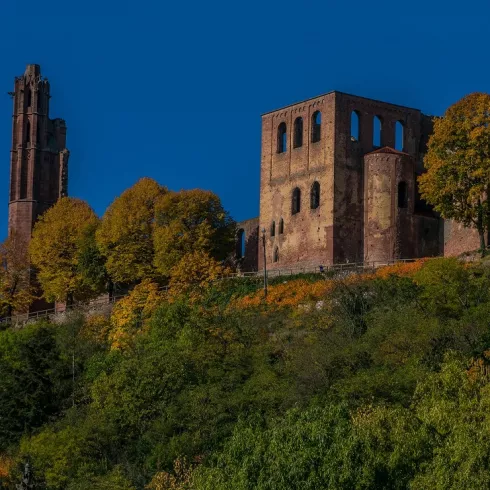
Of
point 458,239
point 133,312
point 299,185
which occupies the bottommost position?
point 133,312

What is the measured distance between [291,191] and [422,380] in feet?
95.6

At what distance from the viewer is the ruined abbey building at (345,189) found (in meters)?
72.3

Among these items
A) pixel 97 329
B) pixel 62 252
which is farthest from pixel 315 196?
pixel 62 252

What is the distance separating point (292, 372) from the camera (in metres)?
55.3

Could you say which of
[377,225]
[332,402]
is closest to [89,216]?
[377,225]

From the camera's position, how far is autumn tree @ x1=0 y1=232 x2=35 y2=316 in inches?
3413

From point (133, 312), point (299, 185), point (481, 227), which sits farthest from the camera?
point (299, 185)

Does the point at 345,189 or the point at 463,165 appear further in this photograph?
the point at 345,189

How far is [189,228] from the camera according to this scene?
260 ft

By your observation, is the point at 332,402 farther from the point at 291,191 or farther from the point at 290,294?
the point at 291,191

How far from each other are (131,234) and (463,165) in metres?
21.3

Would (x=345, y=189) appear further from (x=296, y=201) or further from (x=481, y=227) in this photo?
(x=481, y=227)

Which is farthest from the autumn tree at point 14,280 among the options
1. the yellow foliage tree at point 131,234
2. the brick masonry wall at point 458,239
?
the brick masonry wall at point 458,239

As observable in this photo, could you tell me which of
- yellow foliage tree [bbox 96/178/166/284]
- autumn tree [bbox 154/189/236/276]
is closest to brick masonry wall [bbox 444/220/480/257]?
autumn tree [bbox 154/189/236/276]
